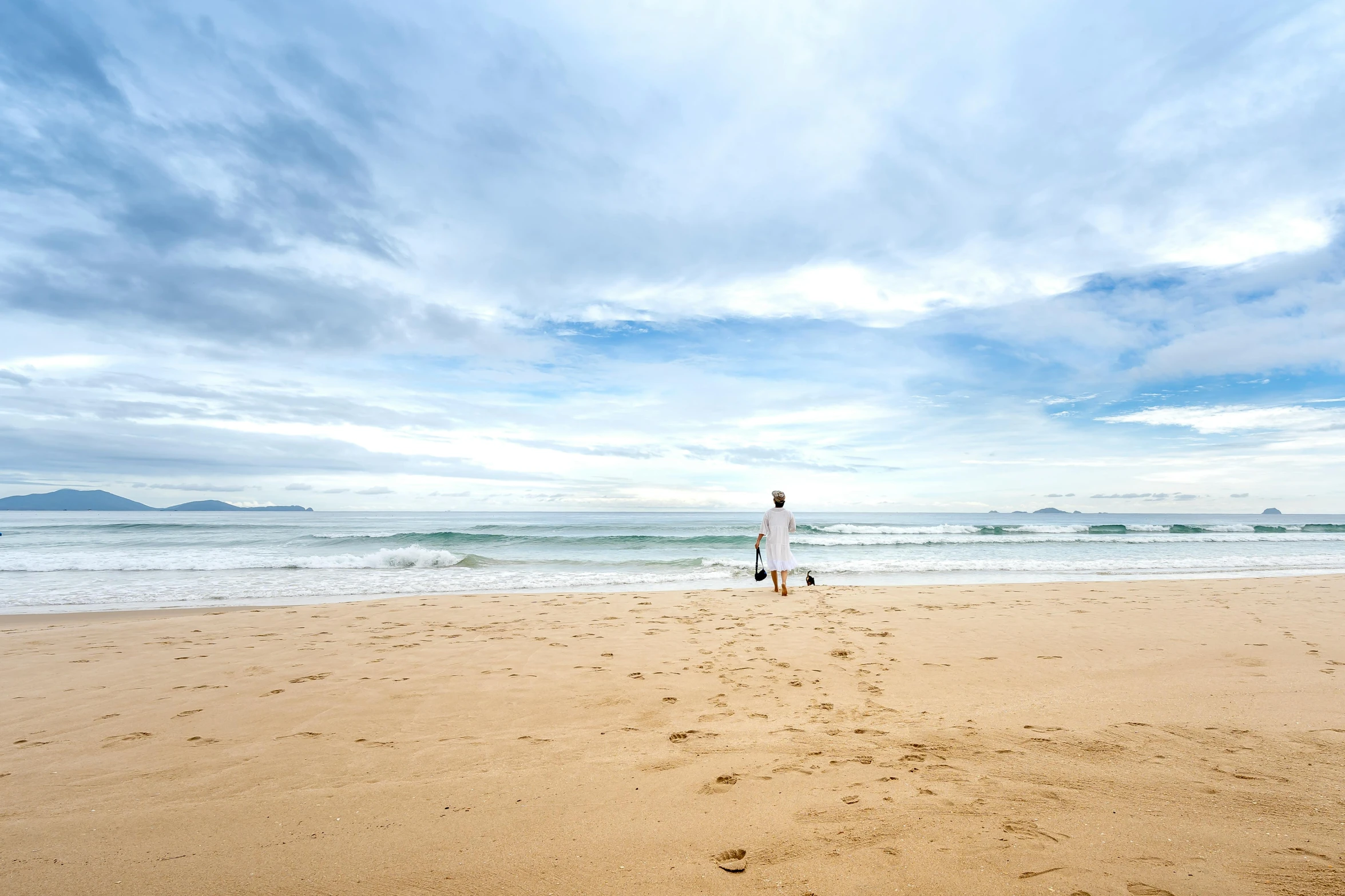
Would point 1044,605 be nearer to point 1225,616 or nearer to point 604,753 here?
point 1225,616

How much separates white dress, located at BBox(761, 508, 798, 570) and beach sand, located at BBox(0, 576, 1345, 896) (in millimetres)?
4797

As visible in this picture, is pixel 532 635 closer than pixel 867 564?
Yes

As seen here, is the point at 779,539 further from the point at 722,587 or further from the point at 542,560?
the point at 542,560

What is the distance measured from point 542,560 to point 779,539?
41.9ft

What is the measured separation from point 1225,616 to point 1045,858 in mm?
9153

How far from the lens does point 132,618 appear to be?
1062 centimetres

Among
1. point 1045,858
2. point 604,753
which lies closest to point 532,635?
Result: point 604,753

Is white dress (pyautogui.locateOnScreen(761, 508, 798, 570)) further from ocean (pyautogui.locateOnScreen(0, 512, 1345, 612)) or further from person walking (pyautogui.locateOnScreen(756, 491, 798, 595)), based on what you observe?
ocean (pyautogui.locateOnScreen(0, 512, 1345, 612))

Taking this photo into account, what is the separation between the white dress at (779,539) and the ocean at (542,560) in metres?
2.34

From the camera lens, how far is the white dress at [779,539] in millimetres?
12695

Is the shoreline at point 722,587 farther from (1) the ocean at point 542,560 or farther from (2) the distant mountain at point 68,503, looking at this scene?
(2) the distant mountain at point 68,503

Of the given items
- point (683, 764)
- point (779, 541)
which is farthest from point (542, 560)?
point (683, 764)

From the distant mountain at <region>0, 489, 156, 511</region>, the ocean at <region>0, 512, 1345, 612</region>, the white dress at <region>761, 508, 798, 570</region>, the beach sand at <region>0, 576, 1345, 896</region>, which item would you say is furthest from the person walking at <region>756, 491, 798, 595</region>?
the distant mountain at <region>0, 489, 156, 511</region>

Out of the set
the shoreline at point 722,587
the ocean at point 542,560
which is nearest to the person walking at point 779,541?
the shoreline at point 722,587
